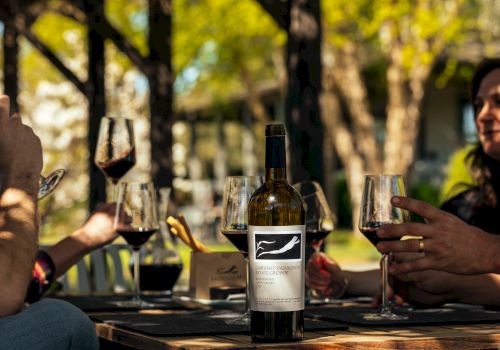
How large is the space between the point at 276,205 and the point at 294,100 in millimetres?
3087

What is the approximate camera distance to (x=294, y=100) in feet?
17.6

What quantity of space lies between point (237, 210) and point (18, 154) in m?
0.54

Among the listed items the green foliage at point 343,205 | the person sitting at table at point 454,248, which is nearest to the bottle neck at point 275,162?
the person sitting at table at point 454,248

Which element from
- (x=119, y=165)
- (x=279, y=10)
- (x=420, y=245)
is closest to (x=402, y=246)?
(x=420, y=245)

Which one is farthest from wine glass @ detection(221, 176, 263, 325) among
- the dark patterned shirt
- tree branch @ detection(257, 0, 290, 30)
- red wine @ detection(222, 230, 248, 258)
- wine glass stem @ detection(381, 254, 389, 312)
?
tree branch @ detection(257, 0, 290, 30)

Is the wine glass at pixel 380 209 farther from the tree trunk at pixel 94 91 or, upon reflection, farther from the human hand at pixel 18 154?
the tree trunk at pixel 94 91

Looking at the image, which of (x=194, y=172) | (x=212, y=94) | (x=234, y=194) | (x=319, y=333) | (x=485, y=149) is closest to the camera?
(x=319, y=333)

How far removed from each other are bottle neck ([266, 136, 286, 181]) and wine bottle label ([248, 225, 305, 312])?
0.13 m

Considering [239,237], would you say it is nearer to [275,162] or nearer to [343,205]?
[275,162]

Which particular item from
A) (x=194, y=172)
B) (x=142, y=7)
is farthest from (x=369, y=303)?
(x=194, y=172)

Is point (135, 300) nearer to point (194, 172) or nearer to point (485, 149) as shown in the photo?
point (485, 149)

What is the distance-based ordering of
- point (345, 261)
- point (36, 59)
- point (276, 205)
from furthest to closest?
1. point (36, 59)
2. point (345, 261)
3. point (276, 205)

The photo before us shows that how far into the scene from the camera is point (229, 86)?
26250 mm

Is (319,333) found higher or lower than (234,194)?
lower
